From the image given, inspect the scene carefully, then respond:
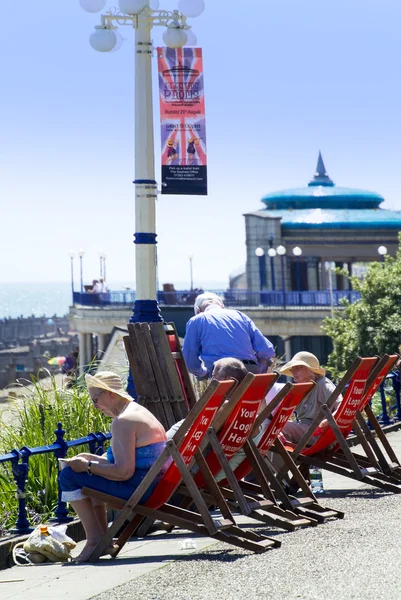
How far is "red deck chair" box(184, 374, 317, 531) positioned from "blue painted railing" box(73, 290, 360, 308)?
155 ft

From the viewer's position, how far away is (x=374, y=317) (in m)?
30.8

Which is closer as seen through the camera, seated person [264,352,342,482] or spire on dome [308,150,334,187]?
seated person [264,352,342,482]

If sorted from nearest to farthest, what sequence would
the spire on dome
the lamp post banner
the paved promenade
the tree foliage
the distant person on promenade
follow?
the paved promenade
the lamp post banner
the tree foliage
the distant person on promenade
the spire on dome

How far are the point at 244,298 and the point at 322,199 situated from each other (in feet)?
49.4

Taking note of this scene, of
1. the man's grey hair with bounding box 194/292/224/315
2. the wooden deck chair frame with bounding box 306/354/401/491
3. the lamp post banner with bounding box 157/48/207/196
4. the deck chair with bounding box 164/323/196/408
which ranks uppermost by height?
the lamp post banner with bounding box 157/48/207/196

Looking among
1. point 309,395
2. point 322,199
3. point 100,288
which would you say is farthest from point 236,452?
point 322,199

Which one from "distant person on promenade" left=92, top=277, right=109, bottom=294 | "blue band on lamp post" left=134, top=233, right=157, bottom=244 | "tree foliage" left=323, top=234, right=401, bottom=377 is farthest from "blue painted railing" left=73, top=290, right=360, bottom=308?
"blue band on lamp post" left=134, top=233, right=157, bottom=244

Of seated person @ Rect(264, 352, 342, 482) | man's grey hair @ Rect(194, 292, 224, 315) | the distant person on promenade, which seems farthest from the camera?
the distant person on promenade

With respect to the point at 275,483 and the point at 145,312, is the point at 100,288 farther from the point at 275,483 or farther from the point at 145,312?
the point at 275,483

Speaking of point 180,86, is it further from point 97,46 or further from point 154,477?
point 154,477

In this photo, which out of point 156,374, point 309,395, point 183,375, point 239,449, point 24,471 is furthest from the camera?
point 309,395

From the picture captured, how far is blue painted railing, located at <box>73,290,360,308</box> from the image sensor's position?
60.0 m

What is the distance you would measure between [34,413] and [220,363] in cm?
265

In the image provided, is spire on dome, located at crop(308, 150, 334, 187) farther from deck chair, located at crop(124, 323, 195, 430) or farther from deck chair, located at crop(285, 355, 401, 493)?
deck chair, located at crop(124, 323, 195, 430)
